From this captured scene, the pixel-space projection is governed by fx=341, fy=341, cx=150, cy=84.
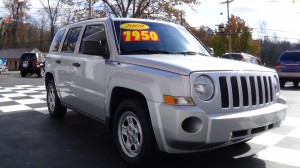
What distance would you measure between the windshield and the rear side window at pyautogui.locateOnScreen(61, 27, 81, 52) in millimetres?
1118

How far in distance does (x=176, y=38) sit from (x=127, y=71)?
132cm

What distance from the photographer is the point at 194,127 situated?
10.6ft

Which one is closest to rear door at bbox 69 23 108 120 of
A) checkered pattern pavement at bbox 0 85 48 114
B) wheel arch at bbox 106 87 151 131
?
wheel arch at bbox 106 87 151 131

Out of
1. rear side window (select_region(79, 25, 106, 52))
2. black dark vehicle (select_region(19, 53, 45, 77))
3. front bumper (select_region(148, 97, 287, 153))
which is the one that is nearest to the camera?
front bumper (select_region(148, 97, 287, 153))

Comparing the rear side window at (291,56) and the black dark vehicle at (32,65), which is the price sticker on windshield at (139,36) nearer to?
the rear side window at (291,56)

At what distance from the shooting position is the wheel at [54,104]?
6.27 meters

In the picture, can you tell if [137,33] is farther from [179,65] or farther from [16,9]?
[16,9]

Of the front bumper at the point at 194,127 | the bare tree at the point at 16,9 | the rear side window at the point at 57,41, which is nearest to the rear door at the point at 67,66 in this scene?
the rear side window at the point at 57,41

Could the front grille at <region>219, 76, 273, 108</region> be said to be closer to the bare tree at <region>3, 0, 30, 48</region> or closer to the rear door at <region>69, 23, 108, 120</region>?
the rear door at <region>69, 23, 108, 120</region>

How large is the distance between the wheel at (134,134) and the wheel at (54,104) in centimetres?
255

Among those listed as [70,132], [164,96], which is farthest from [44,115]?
[164,96]

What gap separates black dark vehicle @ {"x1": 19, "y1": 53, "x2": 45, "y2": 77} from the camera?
20745 mm

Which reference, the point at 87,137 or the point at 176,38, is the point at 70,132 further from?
the point at 176,38

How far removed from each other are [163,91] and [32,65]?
1902 centimetres
